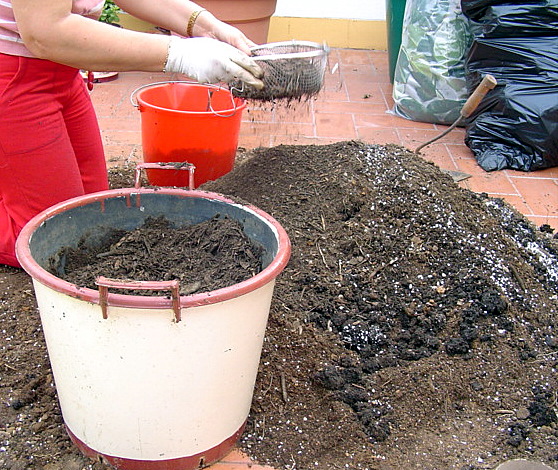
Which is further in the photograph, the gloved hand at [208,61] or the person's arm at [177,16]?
the person's arm at [177,16]

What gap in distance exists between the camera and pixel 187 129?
270 cm

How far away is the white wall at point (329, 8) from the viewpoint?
5160 millimetres

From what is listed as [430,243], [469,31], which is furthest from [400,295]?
[469,31]

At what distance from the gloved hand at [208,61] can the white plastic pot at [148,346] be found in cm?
35

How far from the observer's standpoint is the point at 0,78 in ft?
6.40

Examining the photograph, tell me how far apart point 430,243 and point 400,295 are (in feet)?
0.90

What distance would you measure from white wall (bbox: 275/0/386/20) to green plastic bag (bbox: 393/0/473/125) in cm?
126

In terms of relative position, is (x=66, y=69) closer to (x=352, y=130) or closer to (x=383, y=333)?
(x=383, y=333)

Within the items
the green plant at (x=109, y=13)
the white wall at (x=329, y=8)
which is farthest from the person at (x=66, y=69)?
the white wall at (x=329, y=8)

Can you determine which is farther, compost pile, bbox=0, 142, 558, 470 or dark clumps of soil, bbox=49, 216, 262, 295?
compost pile, bbox=0, 142, 558, 470

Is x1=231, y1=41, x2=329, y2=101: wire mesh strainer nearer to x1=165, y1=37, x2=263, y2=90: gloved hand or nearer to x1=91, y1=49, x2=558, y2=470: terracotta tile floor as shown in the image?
x1=165, y1=37, x2=263, y2=90: gloved hand

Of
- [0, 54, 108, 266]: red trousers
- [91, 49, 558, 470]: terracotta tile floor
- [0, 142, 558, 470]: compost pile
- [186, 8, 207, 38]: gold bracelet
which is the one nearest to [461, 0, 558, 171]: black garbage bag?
[91, 49, 558, 470]: terracotta tile floor

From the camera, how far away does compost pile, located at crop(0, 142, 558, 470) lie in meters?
1.70

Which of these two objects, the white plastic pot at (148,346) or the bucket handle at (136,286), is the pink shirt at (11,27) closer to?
the white plastic pot at (148,346)
